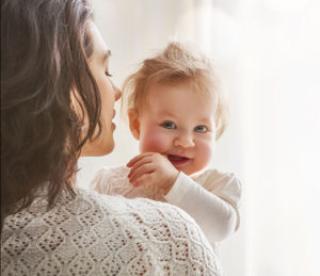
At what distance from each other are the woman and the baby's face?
0.38m

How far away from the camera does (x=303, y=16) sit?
4.87ft

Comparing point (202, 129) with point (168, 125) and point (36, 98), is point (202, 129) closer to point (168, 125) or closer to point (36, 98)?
point (168, 125)

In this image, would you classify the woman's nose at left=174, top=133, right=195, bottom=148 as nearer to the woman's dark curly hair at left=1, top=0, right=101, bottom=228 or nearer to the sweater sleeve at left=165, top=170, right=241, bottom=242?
the sweater sleeve at left=165, top=170, right=241, bottom=242

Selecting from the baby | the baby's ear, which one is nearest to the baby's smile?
the baby

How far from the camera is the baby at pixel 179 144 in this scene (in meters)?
1.22

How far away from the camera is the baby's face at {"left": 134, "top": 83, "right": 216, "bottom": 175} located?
1.29m

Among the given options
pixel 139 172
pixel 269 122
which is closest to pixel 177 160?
pixel 139 172

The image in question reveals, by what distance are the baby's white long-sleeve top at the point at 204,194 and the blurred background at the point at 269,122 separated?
224 mm

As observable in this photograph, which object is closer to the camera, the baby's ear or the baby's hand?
the baby's hand

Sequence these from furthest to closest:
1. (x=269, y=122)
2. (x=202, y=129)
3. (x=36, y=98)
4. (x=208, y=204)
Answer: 1. (x=269, y=122)
2. (x=202, y=129)
3. (x=208, y=204)
4. (x=36, y=98)

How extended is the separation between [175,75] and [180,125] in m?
0.11

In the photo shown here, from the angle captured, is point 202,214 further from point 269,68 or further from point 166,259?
point 269,68

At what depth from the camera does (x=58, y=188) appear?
0.85 m

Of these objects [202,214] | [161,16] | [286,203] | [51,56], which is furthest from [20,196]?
[161,16]
